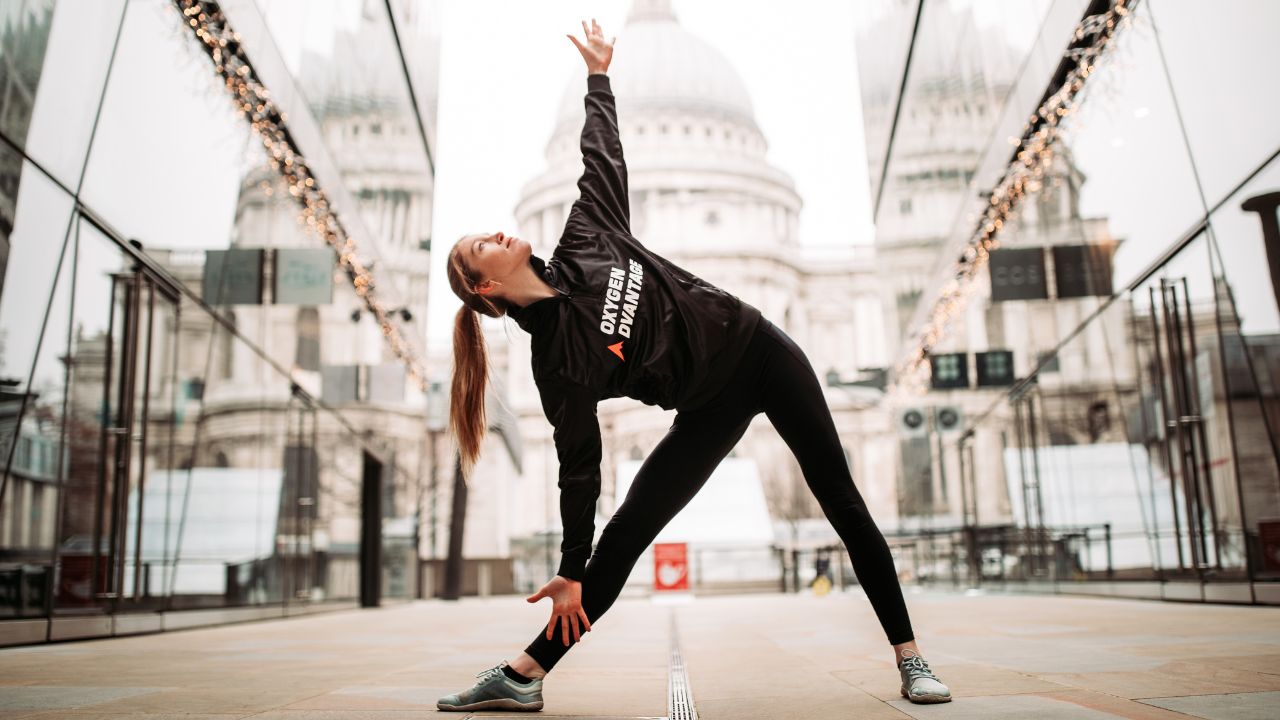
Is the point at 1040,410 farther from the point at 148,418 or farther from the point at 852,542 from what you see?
the point at 852,542

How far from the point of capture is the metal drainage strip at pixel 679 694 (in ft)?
7.59

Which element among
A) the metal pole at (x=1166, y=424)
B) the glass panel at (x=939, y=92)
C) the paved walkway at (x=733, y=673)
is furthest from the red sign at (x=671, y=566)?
the paved walkway at (x=733, y=673)

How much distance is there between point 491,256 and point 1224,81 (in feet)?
15.6

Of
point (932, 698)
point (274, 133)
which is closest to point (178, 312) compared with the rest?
point (274, 133)

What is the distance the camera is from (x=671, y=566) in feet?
53.5

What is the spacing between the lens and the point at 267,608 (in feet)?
30.0

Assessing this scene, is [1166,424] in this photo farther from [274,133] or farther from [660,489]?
[274,133]

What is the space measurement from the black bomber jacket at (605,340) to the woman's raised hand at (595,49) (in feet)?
1.49

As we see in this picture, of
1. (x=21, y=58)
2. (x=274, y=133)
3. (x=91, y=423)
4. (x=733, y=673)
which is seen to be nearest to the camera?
(x=733, y=673)

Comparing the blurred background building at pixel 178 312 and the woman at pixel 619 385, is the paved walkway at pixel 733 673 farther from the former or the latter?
the blurred background building at pixel 178 312

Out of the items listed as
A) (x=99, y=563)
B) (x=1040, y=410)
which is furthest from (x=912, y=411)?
(x=99, y=563)

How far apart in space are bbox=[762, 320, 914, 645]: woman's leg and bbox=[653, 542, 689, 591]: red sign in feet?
44.2

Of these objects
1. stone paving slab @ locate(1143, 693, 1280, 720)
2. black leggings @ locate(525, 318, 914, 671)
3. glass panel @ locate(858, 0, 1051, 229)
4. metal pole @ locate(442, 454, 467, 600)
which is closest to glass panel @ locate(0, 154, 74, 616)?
black leggings @ locate(525, 318, 914, 671)

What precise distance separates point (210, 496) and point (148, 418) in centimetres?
145
